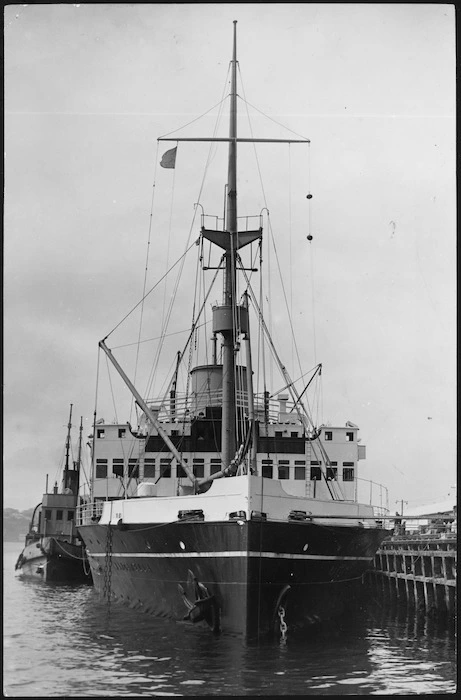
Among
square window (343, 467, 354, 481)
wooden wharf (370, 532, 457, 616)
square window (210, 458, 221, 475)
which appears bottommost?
wooden wharf (370, 532, 457, 616)

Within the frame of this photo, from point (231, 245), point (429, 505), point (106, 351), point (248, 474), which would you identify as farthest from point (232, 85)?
point (429, 505)

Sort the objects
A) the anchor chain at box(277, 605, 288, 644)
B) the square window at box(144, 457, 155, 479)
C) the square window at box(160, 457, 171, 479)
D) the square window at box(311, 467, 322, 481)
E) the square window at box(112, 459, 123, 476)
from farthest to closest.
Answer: the square window at box(112, 459, 123, 476), the square window at box(144, 457, 155, 479), the square window at box(160, 457, 171, 479), the square window at box(311, 467, 322, 481), the anchor chain at box(277, 605, 288, 644)

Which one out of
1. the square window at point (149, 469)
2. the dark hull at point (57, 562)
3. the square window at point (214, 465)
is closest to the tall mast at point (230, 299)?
the square window at point (214, 465)

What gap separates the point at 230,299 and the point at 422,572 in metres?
11.9

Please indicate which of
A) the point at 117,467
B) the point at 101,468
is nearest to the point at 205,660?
the point at 117,467

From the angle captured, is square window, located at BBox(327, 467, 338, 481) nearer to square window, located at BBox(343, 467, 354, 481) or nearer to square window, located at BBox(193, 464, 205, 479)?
→ square window, located at BBox(343, 467, 354, 481)

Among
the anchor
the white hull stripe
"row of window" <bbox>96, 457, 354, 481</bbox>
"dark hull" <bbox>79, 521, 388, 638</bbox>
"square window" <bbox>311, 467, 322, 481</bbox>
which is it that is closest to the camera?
"dark hull" <bbox>79, 521, 388, 638</bbox>

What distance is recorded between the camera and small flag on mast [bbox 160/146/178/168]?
2409 cm

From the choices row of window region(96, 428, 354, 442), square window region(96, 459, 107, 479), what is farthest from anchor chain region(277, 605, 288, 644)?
square window region(96, 459, 107, 479)

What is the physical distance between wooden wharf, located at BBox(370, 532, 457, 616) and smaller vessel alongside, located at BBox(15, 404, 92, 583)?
15269 mm

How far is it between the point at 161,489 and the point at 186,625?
38.8 feet

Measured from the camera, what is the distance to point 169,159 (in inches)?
957

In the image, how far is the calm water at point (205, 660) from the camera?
15.2m

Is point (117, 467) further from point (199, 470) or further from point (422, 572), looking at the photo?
point (422, 572)
